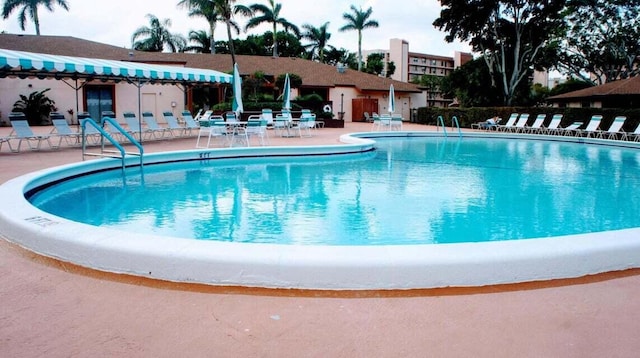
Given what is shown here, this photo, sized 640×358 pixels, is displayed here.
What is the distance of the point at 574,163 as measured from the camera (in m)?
12.4

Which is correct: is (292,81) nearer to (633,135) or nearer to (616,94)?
(616,94)

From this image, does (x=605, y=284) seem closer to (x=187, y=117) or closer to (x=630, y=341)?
(x=630, y=341)

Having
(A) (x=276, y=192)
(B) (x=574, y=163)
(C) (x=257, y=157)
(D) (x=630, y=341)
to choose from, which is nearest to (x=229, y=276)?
(D) (x=630, y=341)

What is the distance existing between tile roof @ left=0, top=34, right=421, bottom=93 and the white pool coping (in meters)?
26.9

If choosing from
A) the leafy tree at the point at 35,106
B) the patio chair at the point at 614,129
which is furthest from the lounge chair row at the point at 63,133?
the patio chair at the point at 614,129

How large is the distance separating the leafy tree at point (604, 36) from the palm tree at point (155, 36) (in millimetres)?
28589

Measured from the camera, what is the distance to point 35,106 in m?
22.9

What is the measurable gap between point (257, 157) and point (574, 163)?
7.65m

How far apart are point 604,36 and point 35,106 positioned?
32.5 meters

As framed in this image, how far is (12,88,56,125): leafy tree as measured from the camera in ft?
74.2

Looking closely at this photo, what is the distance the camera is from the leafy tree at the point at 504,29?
28.7 m

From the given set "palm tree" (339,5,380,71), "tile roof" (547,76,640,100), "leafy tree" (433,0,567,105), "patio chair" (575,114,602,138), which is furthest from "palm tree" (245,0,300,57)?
"patio chair" (575,114,602,138)

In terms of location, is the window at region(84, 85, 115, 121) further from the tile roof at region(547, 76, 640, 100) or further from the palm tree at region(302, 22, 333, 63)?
the tile roof at region(547, 76, 640, 100)

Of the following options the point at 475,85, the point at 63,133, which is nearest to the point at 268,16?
the point at 475,85
